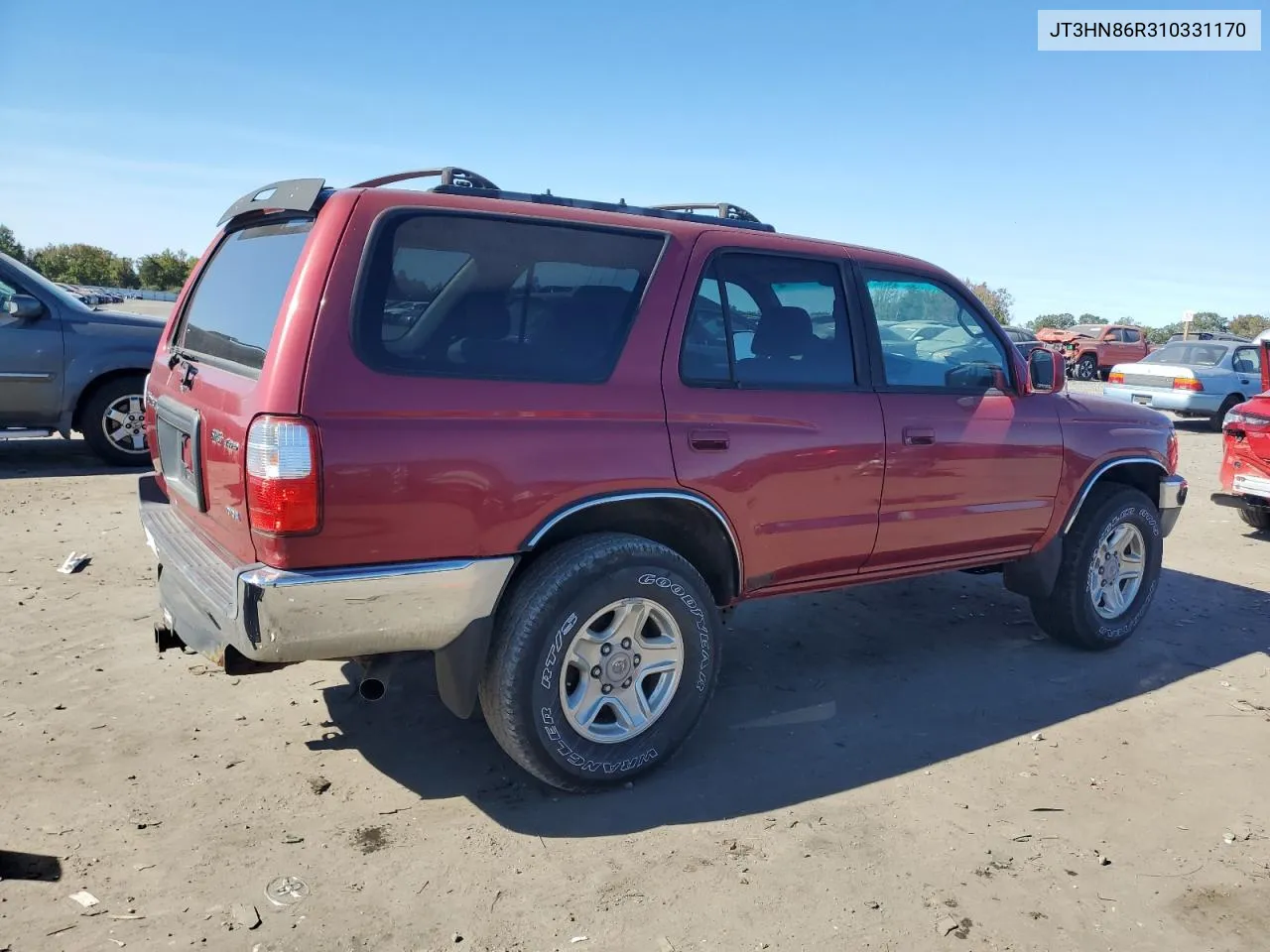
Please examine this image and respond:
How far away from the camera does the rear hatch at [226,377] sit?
9.03 feet

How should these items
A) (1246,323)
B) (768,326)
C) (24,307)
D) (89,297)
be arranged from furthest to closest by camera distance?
1. (1246,323)
2. (89,297)
3. (24,307)
4. (768,326)

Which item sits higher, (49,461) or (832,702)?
(49,461)

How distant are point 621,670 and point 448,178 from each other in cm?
182

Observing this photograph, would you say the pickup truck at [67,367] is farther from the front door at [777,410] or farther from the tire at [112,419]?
the front door at [777,410]

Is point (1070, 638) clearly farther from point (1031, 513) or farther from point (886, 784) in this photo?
point (886, 784)

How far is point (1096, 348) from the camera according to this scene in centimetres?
2650

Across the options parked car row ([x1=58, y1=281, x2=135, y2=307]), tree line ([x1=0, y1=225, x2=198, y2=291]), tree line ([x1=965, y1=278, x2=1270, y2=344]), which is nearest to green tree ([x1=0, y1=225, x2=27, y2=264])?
tree line ([x1=0, y1=225, x2=198, y2=291])

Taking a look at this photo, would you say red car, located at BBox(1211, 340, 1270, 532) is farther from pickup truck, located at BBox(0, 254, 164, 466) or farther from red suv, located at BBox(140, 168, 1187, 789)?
pickup truck, located at BBox(0, 254, 164, 466)

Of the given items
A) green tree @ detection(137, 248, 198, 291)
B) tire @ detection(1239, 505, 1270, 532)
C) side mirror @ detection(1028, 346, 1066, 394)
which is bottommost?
tire @ detection(1239, 505, 1270, 532)

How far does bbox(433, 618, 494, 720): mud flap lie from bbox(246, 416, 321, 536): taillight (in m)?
0.62

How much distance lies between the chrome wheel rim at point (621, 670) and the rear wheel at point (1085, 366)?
26.6 meters

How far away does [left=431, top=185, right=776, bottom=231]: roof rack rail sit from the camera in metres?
3.21

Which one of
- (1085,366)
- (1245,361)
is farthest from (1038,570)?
(1085,366)

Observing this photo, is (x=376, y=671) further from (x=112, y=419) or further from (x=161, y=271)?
(x=161, y=271)
